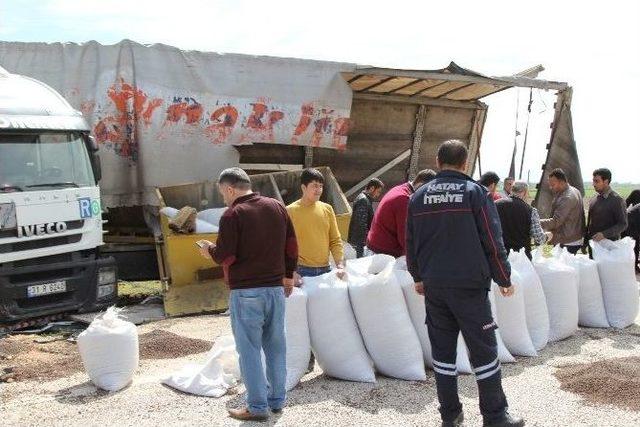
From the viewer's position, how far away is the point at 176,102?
9.09 m

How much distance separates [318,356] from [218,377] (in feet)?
2.34

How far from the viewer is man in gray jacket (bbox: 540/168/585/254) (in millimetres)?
7543

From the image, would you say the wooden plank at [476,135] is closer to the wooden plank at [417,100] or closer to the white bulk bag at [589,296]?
the wooden plank at [417,100]

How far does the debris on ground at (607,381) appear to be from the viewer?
4.59 metres

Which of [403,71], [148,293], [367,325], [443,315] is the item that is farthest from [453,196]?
[148,293]

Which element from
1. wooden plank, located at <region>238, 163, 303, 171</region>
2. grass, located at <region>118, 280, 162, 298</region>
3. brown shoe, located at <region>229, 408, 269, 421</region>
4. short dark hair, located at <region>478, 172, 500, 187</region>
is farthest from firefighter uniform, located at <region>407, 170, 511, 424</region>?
grass, located at <region>118, 280, 162, 298</region>

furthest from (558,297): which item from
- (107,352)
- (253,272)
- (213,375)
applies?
(107,352)

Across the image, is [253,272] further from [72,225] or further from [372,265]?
[72,225]

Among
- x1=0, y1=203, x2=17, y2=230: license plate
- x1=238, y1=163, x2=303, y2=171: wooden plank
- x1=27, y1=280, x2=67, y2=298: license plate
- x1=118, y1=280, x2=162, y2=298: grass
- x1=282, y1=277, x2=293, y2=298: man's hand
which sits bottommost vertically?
x1=118, y1=280, x2=162, y2=298: grass

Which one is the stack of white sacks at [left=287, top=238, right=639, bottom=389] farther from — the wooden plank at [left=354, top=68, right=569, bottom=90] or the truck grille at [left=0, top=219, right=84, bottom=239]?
the wooden plank at [left=354, top=68, right=569, bottom=90]

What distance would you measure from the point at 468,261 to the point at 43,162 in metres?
4.87

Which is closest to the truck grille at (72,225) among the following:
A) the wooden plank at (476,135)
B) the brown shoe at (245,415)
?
the brown shoe at (245,415)

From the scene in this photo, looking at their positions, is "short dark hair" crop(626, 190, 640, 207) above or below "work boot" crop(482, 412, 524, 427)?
above

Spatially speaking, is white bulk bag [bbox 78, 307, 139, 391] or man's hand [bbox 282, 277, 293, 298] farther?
white bulk bag [bbox 78, 307, 139, 391]
